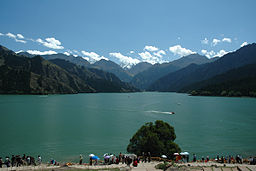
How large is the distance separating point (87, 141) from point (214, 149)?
36.2 metres

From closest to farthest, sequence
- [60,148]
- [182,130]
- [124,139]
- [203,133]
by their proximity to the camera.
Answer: [60,148], [124,139], [203,133], [182,130]

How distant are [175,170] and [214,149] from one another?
1235 inches

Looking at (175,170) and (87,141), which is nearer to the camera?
(175,170)

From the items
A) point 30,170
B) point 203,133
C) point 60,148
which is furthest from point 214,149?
point 30,170

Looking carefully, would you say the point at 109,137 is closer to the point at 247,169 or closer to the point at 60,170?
the point at 60,170

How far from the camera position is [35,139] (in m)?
61.1

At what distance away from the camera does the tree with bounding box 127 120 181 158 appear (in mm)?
41594

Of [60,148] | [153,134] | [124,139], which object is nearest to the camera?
[153,134]

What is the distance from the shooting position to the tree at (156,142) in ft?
136

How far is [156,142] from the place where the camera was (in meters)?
41.8

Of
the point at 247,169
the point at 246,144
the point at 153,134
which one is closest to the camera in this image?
the point at 247,169

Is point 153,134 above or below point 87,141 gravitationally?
above

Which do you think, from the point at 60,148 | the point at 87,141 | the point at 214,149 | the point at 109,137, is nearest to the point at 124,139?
the point at 109,137

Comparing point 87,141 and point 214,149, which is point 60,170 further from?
point 214,149
